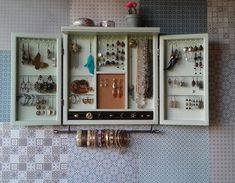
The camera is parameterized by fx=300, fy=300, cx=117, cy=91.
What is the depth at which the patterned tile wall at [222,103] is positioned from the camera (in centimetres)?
201

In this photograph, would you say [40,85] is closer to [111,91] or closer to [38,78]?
[38,78]

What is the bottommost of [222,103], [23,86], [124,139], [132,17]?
[124,139]

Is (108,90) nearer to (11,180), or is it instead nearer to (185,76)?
(185,76)

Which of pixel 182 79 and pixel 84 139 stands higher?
pixel 182 79

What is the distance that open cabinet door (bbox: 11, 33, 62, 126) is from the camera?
1924 millimetres

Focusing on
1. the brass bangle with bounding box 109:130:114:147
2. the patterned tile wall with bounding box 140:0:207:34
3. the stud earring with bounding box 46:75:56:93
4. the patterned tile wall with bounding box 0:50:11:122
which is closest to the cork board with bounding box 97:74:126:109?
the brass bangle with bounding box 109:130:114:147

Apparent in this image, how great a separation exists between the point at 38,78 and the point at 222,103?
1232 millimetres

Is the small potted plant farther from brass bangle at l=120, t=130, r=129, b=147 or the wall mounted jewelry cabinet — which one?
brass bangle at l=120, t=130, r=129, b=147

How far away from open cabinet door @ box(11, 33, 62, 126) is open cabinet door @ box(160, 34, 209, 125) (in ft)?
2.24

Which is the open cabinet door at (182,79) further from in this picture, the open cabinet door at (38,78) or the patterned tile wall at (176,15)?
the open cabinet door at (38,78)

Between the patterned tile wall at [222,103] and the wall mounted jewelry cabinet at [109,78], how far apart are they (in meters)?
0.14

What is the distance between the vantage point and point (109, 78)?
6.47ft

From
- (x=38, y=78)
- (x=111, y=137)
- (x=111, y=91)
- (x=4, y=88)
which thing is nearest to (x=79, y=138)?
(x=111, y=137)

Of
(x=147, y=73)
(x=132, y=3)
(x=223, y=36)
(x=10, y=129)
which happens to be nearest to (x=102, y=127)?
(x=147, y=73)
